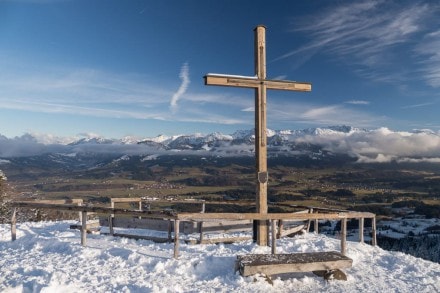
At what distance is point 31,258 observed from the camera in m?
12.6

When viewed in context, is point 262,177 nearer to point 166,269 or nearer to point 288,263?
point 288,263

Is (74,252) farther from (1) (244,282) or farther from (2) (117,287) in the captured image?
(1) (244,282)

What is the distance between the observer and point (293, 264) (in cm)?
1047

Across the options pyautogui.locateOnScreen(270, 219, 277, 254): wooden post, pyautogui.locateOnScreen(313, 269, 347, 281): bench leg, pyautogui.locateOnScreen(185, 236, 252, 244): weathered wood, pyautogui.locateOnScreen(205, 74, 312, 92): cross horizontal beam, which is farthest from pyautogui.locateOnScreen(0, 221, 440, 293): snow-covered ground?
pyautogui.locateOnScreen(205, 74, 312, 92): cross horizontal beam

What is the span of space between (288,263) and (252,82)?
261 inches

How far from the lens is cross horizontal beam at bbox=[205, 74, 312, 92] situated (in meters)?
13.7

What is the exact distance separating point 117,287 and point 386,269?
317 inches

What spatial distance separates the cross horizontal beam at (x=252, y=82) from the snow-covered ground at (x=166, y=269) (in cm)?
559

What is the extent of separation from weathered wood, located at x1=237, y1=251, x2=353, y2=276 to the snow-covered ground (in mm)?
312

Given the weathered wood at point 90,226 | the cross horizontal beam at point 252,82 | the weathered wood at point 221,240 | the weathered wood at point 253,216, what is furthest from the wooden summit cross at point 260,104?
the weathered wood at point 90,226

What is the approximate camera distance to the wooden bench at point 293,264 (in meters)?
10.2

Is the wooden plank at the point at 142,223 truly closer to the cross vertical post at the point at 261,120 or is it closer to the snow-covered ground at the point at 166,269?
the snow-covered ground at the point at 166,269

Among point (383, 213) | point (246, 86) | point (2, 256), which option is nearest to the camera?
point (2, 256)

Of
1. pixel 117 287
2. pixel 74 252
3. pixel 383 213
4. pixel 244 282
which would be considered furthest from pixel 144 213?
pixel 383 213
